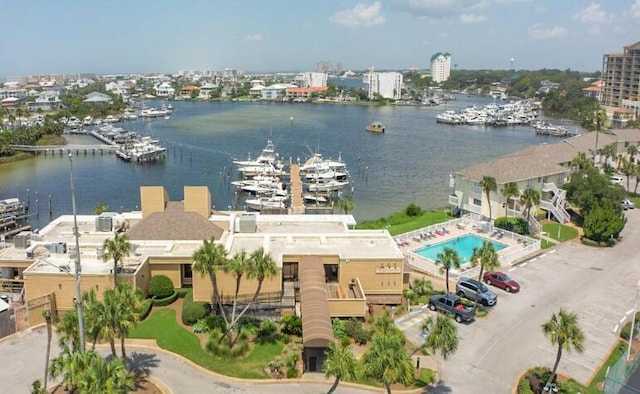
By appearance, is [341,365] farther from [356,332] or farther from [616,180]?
[616,180]

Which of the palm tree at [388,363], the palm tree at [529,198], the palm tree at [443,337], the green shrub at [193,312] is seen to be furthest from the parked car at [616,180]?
the palm tree at [388,363]

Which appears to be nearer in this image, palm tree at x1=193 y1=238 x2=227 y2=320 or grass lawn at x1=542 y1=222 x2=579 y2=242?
palm tree at x1=193 y1=238 x2=227 y2=320

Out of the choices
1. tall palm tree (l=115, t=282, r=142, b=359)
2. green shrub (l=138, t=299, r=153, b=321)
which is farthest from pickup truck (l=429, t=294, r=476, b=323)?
tall palm tree (l=115, t=282, r=142, b=359)

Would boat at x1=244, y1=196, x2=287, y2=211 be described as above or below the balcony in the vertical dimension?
below

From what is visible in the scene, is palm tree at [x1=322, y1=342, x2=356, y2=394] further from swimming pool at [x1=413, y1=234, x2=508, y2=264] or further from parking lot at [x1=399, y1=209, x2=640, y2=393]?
swimming pool at [x1=413, y1=234, x2=508, y2=264]

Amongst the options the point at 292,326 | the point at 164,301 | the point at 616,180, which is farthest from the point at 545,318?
the point at 616,180

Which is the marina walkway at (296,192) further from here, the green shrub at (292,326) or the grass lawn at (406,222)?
the green shrub at (292,326)

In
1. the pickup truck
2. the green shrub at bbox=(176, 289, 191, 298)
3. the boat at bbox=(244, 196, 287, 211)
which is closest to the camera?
the pickup truck
